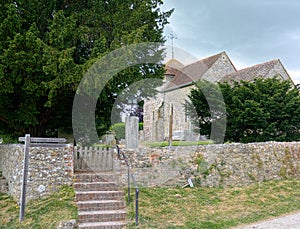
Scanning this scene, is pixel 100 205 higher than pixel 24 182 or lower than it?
lower

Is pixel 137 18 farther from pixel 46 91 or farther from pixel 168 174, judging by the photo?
pixel 168 174

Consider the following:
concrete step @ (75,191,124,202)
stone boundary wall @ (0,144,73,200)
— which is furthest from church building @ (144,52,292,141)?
concrete step @ (75,191,124,202)

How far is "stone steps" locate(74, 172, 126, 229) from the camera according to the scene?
6758mm

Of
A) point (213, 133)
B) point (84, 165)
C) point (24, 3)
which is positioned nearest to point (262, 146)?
point (213, 133)

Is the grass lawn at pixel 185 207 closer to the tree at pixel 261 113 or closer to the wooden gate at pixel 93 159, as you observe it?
the wooden gate at pixel 93 159

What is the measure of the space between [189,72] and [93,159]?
18359 millimetres

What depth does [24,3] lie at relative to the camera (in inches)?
385

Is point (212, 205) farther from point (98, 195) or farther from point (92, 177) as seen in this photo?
point (92, 177)

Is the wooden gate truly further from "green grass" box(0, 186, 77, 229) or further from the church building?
the church building

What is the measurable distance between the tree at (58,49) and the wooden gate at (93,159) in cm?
193

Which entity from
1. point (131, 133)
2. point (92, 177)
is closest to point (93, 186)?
point (92, 177)

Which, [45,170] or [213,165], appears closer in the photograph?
[45,170]

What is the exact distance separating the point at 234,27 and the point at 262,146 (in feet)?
19.8

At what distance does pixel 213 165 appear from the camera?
32.9 feet
